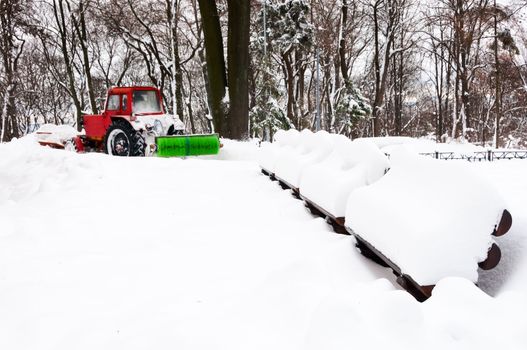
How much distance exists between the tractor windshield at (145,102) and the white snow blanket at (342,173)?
9125 millimetres

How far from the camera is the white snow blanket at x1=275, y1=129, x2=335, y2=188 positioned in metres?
6.67

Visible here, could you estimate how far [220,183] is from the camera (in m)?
8.37

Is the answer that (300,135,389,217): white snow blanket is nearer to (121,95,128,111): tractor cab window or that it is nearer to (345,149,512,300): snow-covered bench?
(345,149,512,300): snow-covered bench

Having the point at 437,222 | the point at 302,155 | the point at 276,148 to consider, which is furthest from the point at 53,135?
the point at 437,222

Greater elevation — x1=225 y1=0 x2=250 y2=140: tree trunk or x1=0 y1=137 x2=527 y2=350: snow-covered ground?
x1=225 y1=0 x2=250 y2=140: tree trunk

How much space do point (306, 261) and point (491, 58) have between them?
116 ft

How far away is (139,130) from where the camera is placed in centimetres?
1305

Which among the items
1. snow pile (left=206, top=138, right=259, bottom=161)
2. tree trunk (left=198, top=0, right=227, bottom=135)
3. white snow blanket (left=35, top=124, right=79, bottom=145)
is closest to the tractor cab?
snow pile (left=206, top=138, right=259, bottom=161)

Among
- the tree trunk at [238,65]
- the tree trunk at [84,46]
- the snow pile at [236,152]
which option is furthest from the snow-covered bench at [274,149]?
the tree trunk at [84,46]

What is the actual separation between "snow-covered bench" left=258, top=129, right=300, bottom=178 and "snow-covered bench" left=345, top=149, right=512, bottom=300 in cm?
501

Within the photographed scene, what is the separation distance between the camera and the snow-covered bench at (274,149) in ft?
28.3

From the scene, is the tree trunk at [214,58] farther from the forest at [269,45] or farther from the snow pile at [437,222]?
the snow pile at [437,222]

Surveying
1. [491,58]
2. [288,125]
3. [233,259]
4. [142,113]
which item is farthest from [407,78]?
[233,259]

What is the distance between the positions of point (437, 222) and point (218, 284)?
180cm
